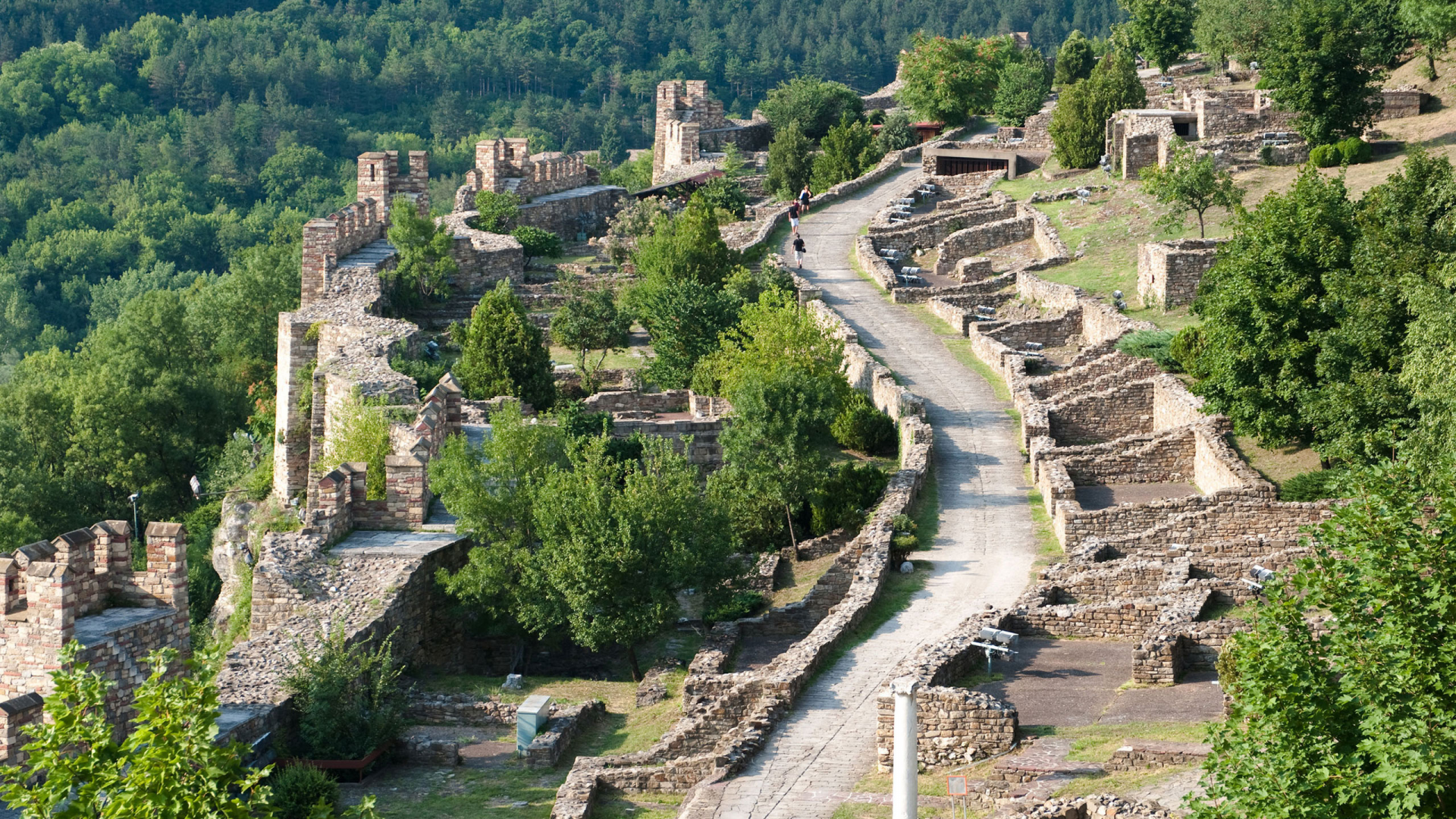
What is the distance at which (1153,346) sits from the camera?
3775 centimetres

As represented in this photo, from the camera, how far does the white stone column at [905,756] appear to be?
1803 centimetres

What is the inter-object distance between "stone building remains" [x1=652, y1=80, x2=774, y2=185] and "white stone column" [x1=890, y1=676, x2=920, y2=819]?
59.0 metres

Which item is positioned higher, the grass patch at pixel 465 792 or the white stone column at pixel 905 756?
the white stone column at pixel 905 756

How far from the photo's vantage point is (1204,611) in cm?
2542

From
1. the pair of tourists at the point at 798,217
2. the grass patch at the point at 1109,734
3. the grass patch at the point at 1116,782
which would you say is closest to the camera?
the grass patch at the point at 1116,782

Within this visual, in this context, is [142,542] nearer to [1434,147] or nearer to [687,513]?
[687,513]

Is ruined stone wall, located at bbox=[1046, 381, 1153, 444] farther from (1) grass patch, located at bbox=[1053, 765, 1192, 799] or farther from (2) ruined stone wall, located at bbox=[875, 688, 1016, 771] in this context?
(1) grass patch, located at bbox=[1053, 765, 1192, 799]

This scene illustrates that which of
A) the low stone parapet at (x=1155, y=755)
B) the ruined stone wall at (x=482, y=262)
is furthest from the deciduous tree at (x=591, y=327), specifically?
the low stone parapet at (x=1155, y=755)

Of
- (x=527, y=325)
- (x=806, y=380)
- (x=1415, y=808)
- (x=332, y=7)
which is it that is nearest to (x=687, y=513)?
(x=806, y=380)

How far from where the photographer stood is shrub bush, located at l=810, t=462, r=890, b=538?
33156 millimetres

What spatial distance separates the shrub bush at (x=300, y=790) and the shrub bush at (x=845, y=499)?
1299cm

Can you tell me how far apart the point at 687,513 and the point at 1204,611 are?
26.3 ft

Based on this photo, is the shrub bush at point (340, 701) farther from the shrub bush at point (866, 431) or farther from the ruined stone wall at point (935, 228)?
the ruined stone wall at point (935, 228)

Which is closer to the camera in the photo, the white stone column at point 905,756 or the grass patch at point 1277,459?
the white stone column at point 905,756
